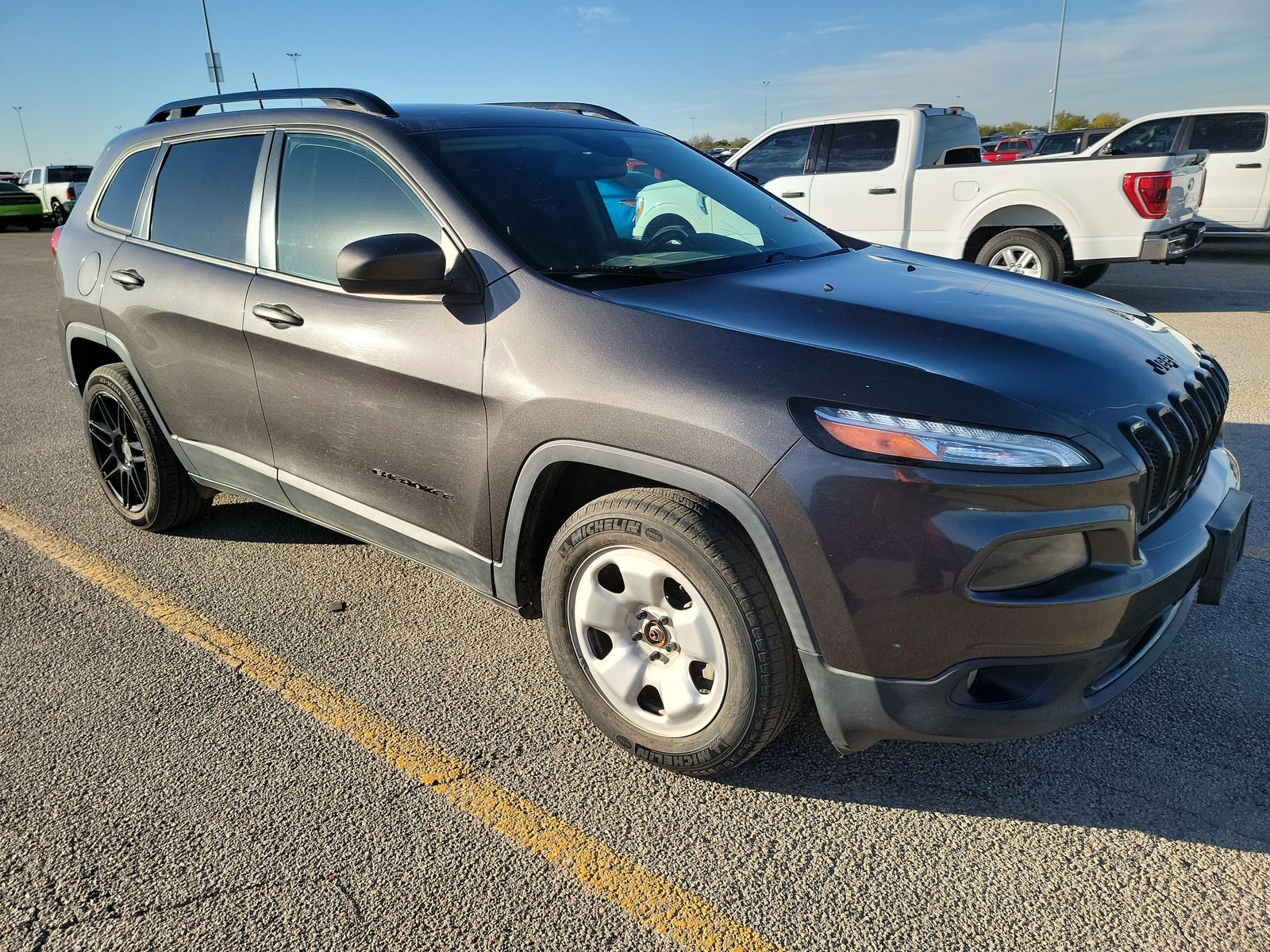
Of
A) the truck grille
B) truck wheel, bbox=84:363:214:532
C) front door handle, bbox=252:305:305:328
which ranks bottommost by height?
truck wheel, bbox=84:363:214:532

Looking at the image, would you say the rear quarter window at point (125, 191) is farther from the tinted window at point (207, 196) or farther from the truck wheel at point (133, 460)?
the truck wheel at point (133, 460)

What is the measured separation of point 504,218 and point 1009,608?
71.0 inches

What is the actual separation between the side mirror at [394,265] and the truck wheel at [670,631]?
80 cm

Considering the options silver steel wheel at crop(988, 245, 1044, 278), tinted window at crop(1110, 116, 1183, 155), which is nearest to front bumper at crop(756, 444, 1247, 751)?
silver steel wheel at crop(988, 245, 1044, 278)

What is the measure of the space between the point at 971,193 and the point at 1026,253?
77 cm

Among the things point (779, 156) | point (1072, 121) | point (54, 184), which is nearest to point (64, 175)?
point (54, 184)

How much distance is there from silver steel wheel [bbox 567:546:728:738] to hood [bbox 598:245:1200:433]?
689mm

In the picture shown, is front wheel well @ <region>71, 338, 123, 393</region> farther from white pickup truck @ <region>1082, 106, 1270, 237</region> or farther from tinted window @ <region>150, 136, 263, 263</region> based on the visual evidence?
white pickup truck @ <region>1082, 106, 1270, 237</region>

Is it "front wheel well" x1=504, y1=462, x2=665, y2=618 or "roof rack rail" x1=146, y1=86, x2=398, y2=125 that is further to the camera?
"roof rack rail" x1=146, y1=86, x2=398, y2=125

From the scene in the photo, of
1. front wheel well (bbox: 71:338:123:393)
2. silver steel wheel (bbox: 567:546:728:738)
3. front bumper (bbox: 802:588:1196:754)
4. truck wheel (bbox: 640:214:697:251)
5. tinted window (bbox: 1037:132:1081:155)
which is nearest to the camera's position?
front bumper (bbox: 802:588:1196:754)

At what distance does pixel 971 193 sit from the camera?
8656 mm

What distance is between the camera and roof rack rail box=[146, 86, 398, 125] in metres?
3.14

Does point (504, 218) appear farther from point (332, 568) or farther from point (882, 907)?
point (882, 907)

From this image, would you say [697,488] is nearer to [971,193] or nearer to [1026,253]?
[1026,253]
